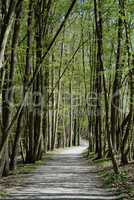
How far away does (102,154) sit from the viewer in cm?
2797

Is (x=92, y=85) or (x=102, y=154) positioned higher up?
(x=92, y=85)

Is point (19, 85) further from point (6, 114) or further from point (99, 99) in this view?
point (6, 114)

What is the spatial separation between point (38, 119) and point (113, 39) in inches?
270

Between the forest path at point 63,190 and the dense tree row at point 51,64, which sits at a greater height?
the dense tree row at point 51,64

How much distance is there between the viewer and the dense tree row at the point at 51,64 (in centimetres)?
1619

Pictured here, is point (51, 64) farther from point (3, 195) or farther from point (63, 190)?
point (3, 195)

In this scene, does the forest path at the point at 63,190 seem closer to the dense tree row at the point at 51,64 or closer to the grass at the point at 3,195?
the grass at the point at 3,195

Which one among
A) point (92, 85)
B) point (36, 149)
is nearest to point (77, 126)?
point (92, 85)

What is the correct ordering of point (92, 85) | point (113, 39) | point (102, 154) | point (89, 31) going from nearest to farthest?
point (113, 39) → point (102, 154) → point (89, 31) → point (92, 85)

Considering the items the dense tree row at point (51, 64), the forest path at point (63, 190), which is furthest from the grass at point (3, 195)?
the dense tree row at point (51, 64)

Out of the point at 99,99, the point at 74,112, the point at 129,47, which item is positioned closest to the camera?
the point at 129,47

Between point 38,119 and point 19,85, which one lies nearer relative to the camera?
point 38,119

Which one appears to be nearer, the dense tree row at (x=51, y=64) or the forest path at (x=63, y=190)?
the forest path at (x=63, y=190)

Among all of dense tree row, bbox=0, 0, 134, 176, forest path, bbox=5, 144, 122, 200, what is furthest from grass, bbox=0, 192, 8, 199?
dense tree row, bbox=0, 0, 134, 176
